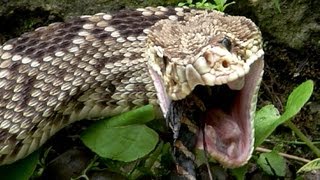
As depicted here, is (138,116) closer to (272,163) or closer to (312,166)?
(272,163)

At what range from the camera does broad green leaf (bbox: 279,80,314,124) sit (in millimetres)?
3330

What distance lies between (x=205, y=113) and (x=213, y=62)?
36cm

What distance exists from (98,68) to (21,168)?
50 centimetres

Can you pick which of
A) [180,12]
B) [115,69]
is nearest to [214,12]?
[180,12]

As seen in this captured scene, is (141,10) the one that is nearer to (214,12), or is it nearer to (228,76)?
(214,12)

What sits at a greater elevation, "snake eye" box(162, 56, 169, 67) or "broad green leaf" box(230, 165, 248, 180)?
"snake eye" box(162, 56, 169, 67)

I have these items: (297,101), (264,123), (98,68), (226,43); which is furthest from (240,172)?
(98,68)

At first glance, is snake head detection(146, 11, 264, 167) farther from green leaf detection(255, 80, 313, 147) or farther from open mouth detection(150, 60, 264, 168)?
green leaf detection(255, 80, 313, 147)

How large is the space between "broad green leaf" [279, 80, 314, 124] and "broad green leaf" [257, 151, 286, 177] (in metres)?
0.32

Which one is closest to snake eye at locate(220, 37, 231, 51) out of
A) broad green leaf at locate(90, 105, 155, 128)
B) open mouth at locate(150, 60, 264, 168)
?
open mouth at locate(150, 60, 264, 168)

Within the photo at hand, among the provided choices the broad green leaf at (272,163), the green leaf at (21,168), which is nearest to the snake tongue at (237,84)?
the broad green leaf at (272,163)

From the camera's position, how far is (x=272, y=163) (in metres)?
3.68

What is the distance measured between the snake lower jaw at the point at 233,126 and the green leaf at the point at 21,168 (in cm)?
75

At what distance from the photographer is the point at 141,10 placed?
155 inches
